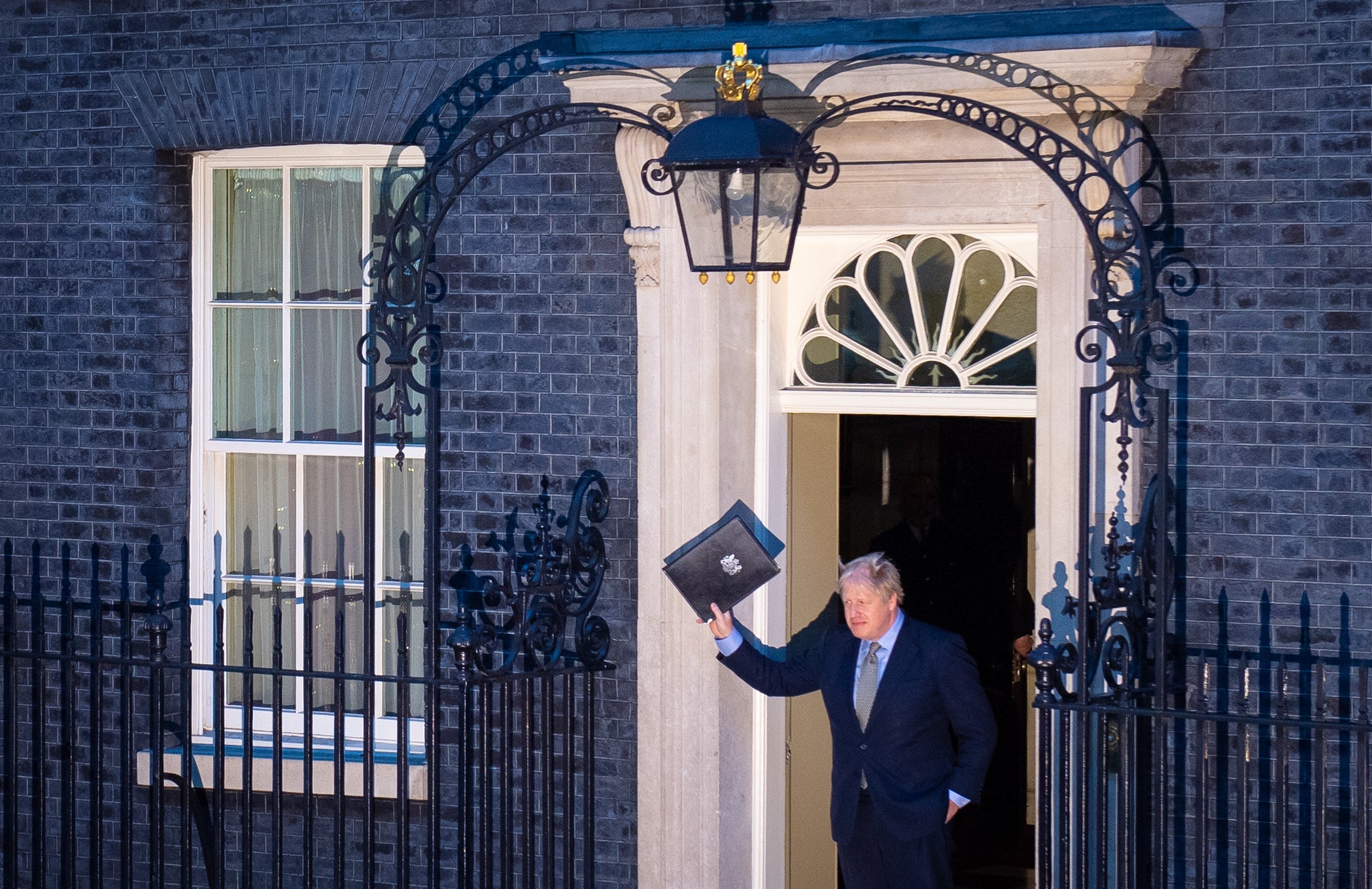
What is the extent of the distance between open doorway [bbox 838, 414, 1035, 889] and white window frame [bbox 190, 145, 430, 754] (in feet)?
6.64

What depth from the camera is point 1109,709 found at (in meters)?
4.95

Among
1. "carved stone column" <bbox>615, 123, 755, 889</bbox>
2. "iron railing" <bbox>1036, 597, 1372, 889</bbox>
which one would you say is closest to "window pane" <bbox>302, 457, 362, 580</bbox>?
"carved stone column" <bbox>615, 123, 755, 889</bbox>

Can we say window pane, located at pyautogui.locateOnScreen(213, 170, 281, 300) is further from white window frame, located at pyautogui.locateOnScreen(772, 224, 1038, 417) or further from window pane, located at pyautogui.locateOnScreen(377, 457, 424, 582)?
white window frame, located at pyautogui.locateOnScreen(772, 224, 1038, 417)

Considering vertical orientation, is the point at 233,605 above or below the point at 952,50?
below

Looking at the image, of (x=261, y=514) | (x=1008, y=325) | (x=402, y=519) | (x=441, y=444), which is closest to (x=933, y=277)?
(x=1008, y=325)

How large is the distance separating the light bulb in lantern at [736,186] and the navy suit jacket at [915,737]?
4.77ft

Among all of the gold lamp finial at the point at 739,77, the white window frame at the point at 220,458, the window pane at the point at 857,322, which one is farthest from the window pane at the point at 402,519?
the gold lamp finial at the point at 739,77

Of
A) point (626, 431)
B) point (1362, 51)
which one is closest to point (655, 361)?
point (626, 431)

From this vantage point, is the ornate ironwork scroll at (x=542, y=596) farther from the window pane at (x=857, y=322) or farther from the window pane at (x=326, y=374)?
the window pane at (x=857, y=322)

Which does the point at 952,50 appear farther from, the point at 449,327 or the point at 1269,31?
the point at 449,327

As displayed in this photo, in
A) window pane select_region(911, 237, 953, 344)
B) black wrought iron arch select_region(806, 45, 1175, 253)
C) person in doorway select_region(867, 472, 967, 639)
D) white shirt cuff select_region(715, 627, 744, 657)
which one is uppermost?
black wrought iron arch select_region(806, 45, 1175, 253)

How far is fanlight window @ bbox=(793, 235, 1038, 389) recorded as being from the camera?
5.95 metres

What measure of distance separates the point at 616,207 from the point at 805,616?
1.76 metres

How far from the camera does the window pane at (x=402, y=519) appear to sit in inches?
251
